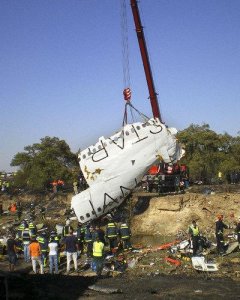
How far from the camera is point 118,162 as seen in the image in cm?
2242

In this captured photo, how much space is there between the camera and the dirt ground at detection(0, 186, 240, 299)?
10.6 meters

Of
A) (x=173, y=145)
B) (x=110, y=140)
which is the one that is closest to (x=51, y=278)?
(x=110, y=140)

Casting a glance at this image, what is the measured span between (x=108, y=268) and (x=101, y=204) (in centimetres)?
752

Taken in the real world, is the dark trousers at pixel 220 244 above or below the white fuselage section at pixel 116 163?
below

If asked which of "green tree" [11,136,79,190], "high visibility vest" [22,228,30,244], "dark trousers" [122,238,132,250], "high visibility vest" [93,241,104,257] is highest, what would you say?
"green tree" [11,136,79,190]

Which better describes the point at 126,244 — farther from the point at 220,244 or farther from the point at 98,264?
the point at 220,244

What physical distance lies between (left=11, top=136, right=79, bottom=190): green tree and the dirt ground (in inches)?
385

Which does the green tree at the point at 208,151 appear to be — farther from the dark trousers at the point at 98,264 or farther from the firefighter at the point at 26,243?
the dark trousers at the point at 98,264

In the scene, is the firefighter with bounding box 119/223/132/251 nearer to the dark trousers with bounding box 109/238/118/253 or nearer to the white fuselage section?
the dark trousers with bounding box 109/238/118/253

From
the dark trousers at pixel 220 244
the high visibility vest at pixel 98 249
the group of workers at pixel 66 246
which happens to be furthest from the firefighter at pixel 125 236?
the dark trousers at pixel 220 244

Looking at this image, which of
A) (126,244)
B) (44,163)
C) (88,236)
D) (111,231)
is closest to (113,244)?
(126,244)

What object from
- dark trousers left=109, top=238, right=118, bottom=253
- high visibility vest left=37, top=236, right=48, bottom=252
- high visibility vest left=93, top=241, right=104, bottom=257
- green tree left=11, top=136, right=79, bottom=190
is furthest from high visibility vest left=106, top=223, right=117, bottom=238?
green tree left=11, top=136, right=79, bottom=190

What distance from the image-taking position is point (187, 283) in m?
11.6

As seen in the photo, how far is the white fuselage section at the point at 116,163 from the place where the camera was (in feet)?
73.2
